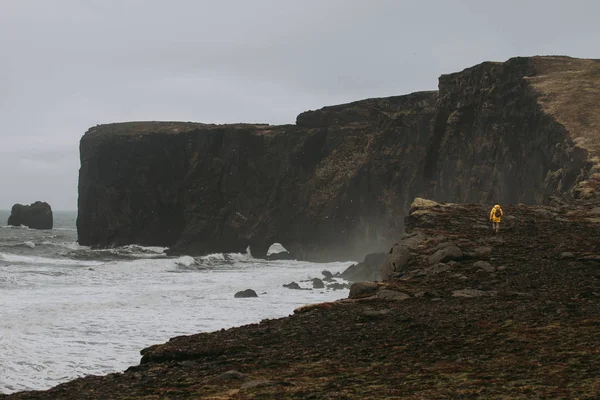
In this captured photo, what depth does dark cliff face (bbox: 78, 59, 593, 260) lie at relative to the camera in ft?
158

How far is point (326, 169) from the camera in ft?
247

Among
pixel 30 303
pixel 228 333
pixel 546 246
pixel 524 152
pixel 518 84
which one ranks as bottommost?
pixel 30 303

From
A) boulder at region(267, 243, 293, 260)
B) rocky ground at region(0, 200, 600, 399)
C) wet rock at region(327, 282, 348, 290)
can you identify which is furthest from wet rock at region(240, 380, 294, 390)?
boulder at region(267, 243, 293, 260)

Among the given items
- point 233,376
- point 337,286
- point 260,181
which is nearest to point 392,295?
point 233,376

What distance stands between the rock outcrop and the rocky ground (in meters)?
135

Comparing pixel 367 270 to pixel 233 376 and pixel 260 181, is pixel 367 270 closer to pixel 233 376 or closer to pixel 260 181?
pixel 260 181

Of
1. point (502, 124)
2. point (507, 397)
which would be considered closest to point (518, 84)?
point (502, 124)

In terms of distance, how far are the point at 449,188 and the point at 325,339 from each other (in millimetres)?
45733

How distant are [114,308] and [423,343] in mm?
23428

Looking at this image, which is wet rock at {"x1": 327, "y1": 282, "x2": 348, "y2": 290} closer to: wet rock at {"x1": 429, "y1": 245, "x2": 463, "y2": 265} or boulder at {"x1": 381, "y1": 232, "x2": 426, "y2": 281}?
boulder at {"x1": 381, "y1": 232, "x2": 426, "y2": 281}

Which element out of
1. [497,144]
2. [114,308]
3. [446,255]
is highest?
[497,144]

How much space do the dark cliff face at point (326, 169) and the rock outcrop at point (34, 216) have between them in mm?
53414

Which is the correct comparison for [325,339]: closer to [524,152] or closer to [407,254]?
[407,254]

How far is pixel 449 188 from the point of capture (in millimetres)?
55688
